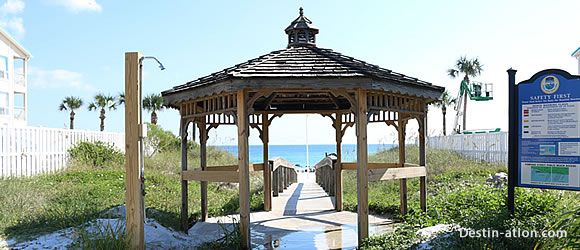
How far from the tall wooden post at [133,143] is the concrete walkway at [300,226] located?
1.63 meters

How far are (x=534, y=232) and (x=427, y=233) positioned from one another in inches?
57.8

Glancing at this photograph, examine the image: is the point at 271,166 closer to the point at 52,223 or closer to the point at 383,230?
the point at 383,230

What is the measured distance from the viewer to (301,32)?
9.00m

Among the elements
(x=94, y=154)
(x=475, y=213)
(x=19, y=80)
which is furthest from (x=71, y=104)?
(x=475, y=213)

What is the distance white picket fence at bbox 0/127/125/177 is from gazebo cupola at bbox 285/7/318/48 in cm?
998

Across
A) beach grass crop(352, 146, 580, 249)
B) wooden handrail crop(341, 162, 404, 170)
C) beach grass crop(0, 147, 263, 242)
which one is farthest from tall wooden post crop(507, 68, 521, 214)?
beach grass crop(0, 147, 263, 242)

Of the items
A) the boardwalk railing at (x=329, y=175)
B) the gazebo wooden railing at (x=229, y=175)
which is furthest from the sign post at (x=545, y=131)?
the boardwalk railing at (x=329, y=175)

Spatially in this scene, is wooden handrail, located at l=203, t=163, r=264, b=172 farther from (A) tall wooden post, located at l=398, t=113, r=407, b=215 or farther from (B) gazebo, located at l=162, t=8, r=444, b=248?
(A) tall wooden post, located at l=398, t=113, r=407, b=215

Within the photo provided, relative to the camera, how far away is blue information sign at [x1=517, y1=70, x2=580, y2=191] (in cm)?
591

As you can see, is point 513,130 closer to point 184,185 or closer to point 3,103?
point 184,185

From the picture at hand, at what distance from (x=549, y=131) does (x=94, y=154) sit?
15.7m

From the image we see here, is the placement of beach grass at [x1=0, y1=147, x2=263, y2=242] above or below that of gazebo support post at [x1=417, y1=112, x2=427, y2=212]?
below

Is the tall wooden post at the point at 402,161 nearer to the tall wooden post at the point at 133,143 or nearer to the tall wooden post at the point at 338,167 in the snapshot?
the tall wooden post at the point at 338,167

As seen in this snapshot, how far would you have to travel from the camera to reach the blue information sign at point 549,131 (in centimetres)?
591
